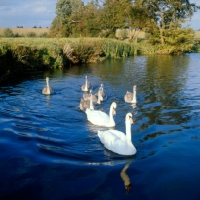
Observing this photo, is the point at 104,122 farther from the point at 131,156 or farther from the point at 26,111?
the point at 26,111

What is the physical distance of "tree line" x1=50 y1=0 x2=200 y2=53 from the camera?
44656 mm

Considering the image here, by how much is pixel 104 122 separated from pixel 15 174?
13.2 ft

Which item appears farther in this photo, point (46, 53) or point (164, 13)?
point (164, 13)

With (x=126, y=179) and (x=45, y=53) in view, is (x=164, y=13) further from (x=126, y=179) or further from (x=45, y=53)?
(x=126, y=179)

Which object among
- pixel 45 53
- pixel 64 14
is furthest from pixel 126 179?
pixel 64 14

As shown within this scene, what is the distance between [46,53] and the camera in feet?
80.3

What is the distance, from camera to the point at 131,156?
7371mm

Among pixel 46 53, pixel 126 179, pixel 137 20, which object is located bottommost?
pixel 126 179

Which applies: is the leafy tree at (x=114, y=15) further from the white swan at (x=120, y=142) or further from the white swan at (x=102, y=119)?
the white swan at (x=120, y=142)

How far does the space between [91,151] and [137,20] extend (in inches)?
1731

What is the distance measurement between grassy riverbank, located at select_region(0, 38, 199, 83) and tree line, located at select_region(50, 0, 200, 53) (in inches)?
Answer: 407

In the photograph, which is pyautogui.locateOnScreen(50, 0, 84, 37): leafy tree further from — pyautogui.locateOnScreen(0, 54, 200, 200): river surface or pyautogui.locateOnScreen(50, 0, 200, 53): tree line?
pyautogui.locateOnScreen(0, 54, 200, 200): river surface

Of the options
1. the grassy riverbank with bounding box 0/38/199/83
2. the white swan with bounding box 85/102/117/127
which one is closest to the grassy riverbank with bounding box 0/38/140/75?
the grassy riverbank with bounding box 0/38/199/83

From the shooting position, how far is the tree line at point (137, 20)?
1758 inches
